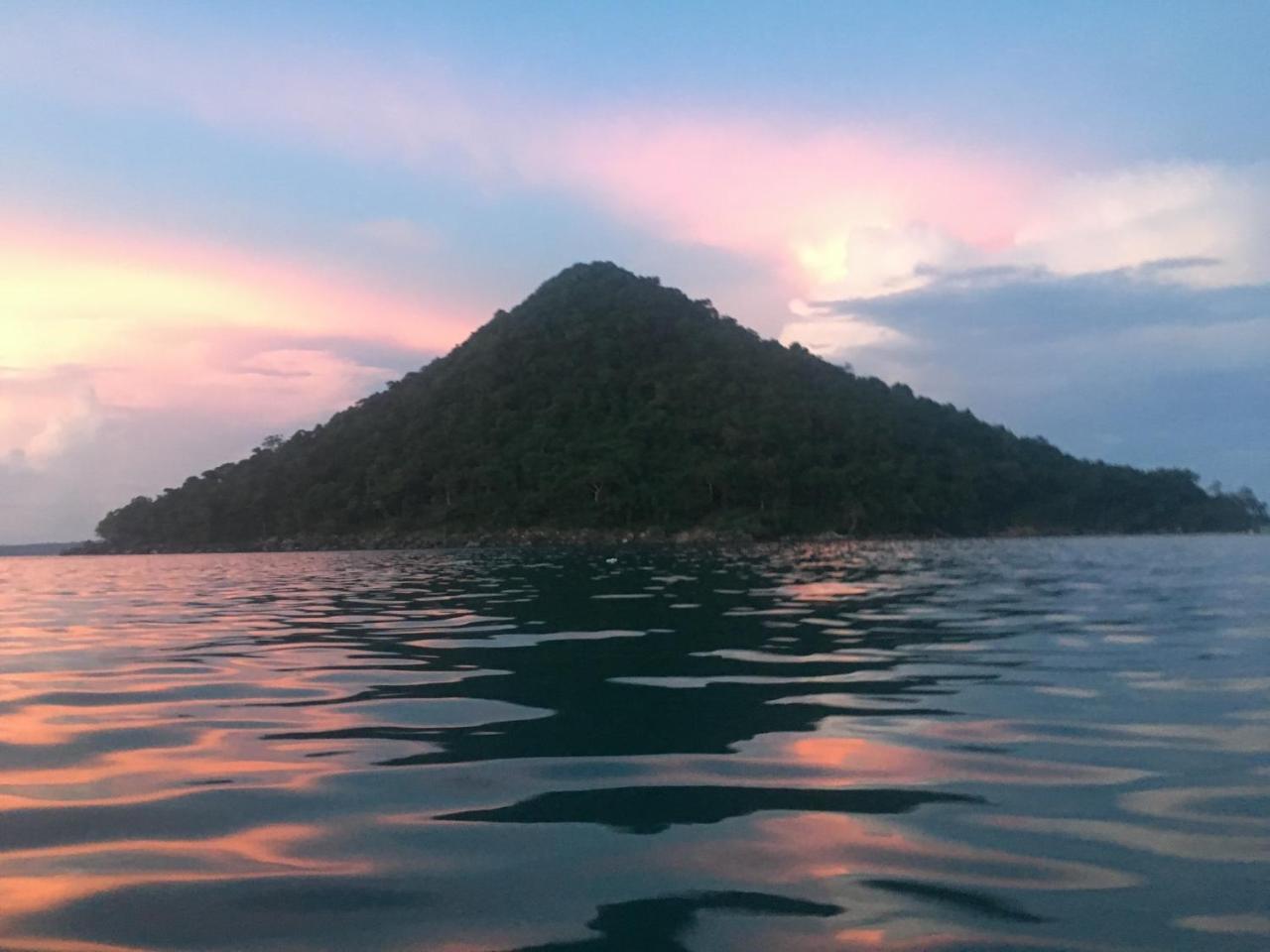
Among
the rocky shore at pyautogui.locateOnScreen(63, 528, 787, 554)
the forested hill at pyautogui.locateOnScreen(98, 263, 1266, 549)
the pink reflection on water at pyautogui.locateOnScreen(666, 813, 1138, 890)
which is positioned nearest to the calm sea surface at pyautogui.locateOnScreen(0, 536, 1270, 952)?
the pink reflection on water at pyautogui.locateOnScreen(666, 813, 1138, 890)

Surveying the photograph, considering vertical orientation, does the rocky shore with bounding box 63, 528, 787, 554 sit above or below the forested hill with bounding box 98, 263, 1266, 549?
below

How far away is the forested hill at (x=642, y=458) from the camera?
13438 cm

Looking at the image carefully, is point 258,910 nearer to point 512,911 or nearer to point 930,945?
point 512,911

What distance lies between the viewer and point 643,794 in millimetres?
6910

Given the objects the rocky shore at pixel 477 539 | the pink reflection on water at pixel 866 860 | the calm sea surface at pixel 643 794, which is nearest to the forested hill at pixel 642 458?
the rocky shore at pixel 477 539

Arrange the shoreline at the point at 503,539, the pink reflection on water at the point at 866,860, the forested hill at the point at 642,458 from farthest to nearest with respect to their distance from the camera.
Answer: the forested hill at the point at 642,458
the shoreline at the point at 503,539
the pink reflection on water at the point at 866,860

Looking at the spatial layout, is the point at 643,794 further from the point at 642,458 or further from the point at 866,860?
the point at 642,458

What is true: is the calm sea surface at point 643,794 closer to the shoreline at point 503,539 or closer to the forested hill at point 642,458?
the shoreline at point 503,539

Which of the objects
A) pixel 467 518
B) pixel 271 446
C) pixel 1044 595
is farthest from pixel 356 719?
pixel 271 446

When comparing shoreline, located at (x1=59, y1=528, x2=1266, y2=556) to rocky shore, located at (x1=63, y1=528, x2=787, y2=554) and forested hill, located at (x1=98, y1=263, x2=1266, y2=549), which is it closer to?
rocky shore, located at (x1=63, y1=528, x2=787, y2=554)

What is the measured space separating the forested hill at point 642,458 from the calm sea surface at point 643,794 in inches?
4441

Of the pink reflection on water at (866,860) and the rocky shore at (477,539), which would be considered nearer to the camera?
the pink reflection on water at (866,860)

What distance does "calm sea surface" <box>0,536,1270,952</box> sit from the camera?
4.83 metres

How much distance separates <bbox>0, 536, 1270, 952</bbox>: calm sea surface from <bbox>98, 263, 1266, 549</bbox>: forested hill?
112794mm
